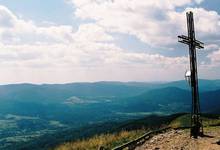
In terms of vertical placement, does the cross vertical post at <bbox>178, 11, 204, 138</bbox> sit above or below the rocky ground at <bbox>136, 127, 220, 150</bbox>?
above

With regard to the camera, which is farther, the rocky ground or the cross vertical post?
the cross vertical post

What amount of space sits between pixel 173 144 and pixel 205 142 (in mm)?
2253

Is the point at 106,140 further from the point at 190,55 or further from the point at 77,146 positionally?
the point at 190,55

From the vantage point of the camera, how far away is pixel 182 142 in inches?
1029

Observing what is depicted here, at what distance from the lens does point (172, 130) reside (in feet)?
111

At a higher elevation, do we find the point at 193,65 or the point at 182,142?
the point at 193,65

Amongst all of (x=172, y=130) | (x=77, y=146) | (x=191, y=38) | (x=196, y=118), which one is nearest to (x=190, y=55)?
(x=191, y=38)

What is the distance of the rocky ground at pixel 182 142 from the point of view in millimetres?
24312

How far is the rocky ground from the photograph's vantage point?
79.8 ft

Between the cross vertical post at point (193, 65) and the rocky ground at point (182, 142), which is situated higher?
the cross vertical post at point (193, 65)

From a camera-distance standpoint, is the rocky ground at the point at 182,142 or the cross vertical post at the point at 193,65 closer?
the rocky ground at the point at 182,142

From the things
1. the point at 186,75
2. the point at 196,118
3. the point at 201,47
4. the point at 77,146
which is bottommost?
the point at 77,146

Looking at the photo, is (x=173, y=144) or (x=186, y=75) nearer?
(x=173, y=144)

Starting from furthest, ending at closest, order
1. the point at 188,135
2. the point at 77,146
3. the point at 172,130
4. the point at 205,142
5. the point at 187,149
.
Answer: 1. the point at 172,130
2. the point at 77,146
3. the point at 188,135
4. the point at 205,142
5. the point at 187,149
